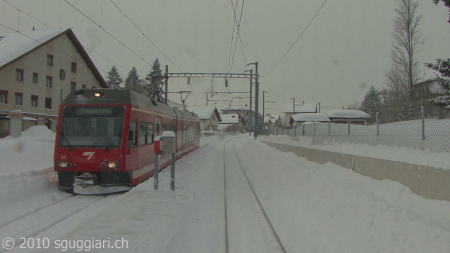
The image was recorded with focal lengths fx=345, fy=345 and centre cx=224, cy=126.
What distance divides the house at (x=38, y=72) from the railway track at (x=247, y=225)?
79.4 ft

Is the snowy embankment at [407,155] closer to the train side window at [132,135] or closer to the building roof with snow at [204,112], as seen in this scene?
the train side window at [132,135]

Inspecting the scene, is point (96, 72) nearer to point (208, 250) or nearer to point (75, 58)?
point (75, 58)

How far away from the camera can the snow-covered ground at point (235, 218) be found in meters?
4.81

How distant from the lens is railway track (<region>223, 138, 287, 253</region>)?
531cm

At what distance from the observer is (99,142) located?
9.27 metres

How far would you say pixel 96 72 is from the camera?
43406 millimetres

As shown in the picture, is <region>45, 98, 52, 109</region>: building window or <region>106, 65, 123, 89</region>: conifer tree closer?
<region>45, 98, 52, 109</region>: building window

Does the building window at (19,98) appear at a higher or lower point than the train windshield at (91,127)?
higher

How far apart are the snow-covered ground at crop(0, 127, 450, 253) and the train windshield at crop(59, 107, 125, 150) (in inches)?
56.0

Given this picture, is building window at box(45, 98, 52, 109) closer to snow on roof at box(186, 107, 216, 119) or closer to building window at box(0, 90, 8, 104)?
building window at box(0, 90, 8, 104)

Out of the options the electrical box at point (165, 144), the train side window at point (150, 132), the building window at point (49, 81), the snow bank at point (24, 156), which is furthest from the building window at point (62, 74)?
the electrical box at point (165, 144)

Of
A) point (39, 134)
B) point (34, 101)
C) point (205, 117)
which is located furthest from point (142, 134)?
point (205, 117)

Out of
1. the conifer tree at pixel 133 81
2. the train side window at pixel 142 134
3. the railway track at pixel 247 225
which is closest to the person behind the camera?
the railway track at pixel 247 225

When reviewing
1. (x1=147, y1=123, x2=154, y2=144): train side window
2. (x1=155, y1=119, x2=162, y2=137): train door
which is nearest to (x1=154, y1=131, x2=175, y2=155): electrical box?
(x1=147, y1=123, x2=154, y2=144): train side window
